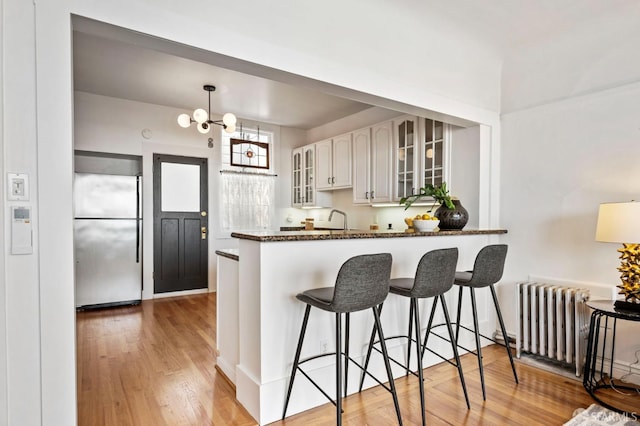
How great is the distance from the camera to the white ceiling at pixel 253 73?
253cm

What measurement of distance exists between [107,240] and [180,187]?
1217 millimetres

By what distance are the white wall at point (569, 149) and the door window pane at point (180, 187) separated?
13.8ft

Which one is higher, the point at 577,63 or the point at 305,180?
the point at 577,63

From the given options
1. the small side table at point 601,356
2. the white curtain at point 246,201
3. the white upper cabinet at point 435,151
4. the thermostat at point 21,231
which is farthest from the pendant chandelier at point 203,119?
the small side table at point 601,356

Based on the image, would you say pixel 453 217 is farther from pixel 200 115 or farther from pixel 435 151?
pixel 200 115

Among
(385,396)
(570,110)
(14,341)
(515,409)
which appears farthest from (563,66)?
(14,341)

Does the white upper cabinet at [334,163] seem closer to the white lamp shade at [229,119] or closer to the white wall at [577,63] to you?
the white lamp shade at [229,119]

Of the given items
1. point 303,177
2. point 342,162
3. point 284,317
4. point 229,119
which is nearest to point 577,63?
point 342,162

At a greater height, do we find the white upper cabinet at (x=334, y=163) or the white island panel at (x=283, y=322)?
the white upper cabinet at (x=334, y=163)

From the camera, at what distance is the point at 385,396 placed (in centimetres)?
241

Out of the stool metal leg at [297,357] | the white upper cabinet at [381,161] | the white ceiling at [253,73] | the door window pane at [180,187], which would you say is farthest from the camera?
the door window pane at [180,187]

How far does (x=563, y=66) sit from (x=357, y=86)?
193cm

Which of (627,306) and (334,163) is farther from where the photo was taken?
(334,163)

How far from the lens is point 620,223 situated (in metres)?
2.28
